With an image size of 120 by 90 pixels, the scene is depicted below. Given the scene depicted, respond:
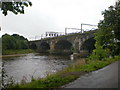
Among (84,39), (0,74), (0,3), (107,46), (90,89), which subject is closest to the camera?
(0,3)

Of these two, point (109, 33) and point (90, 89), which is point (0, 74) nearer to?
point (90, 89)

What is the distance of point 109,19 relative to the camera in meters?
13.8

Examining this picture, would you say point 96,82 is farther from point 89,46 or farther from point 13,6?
point 89,46

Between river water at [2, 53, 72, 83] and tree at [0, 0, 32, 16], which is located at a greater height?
tree at [0, 0, 32, 16]

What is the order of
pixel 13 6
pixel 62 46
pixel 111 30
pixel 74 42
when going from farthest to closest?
pixel 62 46
pixel 74 42
pixel 111 30
pixel 13 6

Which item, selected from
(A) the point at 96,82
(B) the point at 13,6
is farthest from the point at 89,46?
(B) the point at 13,6

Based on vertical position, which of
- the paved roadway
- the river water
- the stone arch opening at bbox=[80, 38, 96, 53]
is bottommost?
the river water

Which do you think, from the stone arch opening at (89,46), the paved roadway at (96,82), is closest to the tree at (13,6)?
the paved roadway at (96,82)

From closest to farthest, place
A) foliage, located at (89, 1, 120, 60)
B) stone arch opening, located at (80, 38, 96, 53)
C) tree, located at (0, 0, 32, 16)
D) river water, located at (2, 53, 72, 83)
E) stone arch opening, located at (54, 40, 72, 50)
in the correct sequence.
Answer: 1. tree, located at (0, 0, 32, 16)
2. foliage, located at (89, 1, 120, 60)
3. river water, located at (2, 53, 72, 83)
4. stone arch opening, located at (80, 38, 96, 53)
5. stone arch opening, located at (54, 40, 72, 50)

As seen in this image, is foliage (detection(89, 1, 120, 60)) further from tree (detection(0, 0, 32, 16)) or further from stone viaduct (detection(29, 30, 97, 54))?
stone viaduct (detection(29, 30, 97, 54))

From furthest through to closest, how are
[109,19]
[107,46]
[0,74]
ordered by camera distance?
[107,46], [109,19], [0,74]

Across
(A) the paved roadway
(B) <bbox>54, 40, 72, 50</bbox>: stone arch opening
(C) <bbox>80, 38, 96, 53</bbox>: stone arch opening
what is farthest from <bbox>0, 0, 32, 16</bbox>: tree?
(B) <bbox>54, 40, 72, 50</bbox>: stone arch opening

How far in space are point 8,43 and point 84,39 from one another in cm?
2799

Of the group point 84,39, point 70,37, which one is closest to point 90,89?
point 84,39
